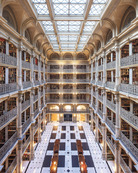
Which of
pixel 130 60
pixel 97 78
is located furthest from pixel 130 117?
pixel 97 78

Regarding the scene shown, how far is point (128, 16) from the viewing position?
301 inches

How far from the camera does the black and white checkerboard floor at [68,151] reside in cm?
1003

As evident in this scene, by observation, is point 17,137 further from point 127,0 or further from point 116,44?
point 127,0

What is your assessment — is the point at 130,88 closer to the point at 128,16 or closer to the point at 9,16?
the point at 128,16

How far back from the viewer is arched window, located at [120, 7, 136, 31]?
7.18m

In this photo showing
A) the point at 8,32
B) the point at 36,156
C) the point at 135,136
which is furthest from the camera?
the point at 36,156

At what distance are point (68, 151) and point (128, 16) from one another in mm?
13286

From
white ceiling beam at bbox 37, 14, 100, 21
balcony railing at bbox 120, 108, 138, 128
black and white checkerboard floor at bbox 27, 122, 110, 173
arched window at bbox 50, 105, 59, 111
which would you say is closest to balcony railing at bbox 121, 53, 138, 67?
balcony railing at bbox 120, 108, 138, 128

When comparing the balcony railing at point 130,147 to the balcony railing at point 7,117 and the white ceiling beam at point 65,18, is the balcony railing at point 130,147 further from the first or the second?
the white ceiling beam at point 65,18

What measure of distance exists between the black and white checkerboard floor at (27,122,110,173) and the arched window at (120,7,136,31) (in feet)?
38.3

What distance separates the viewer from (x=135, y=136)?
7660 mm

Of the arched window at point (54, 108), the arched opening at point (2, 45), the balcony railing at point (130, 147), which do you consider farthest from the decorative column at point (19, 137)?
the arched window at point (54, 108)


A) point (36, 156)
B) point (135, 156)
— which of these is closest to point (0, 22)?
point (135, 156)

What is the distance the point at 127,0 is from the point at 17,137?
1138 cm
